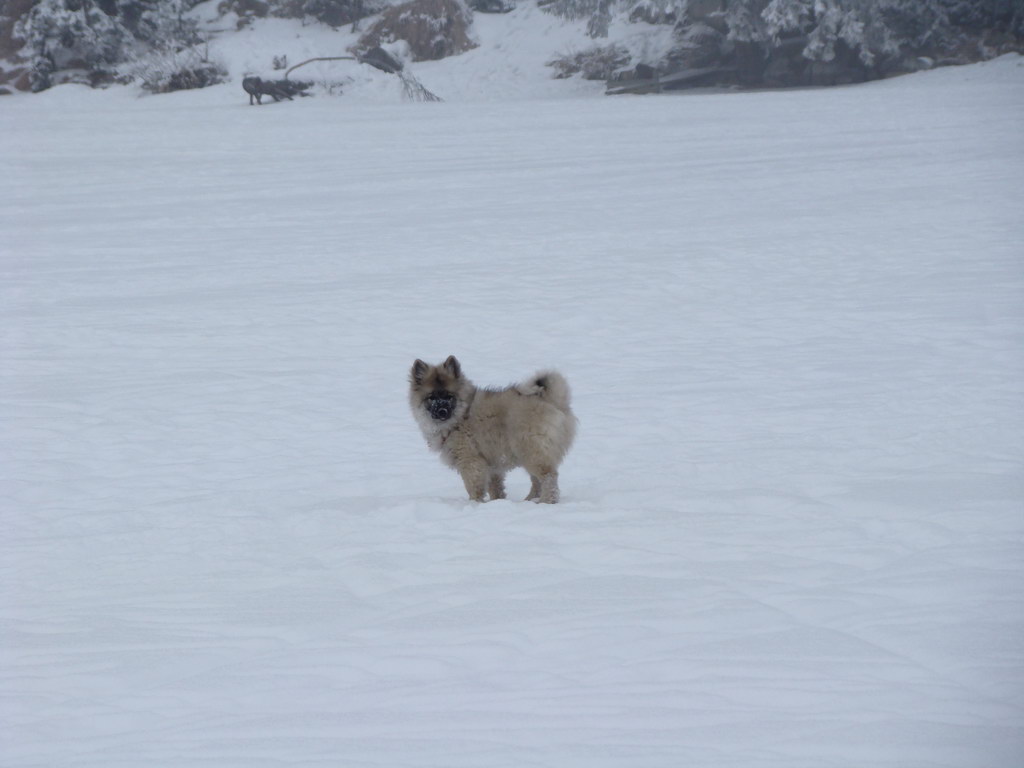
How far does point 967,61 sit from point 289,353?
112 ft

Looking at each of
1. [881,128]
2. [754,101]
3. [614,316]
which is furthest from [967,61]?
[614,316]

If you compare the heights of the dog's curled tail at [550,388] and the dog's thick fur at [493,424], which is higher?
the dog's curled tail at [550,388]

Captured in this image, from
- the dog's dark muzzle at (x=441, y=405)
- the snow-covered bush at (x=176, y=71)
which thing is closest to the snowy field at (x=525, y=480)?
the dog's dark muzzle at (x=441, y=405)

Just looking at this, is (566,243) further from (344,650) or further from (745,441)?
(344,650)

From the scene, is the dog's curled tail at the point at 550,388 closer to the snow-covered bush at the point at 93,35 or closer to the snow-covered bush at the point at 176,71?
the snow-covered bush at the point at 176,71

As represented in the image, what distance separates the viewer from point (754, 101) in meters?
35.0

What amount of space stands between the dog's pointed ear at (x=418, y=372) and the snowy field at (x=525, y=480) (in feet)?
2.65

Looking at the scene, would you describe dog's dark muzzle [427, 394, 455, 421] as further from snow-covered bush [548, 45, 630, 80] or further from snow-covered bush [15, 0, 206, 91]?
snow-covered bush [15, 0, 206, 91]

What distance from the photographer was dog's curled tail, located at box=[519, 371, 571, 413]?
7.17 metres

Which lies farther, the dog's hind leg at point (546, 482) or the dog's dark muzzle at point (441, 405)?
the dog's dark muzzle at point (441, 405)

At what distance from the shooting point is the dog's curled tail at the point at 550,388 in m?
7.17

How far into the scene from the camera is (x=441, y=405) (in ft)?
24.2

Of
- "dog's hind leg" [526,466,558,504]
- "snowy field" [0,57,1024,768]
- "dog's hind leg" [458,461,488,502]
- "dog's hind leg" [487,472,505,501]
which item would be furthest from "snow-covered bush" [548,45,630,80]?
"dog's hind leg" [526,466,558,504]

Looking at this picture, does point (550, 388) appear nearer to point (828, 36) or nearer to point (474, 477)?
point (474, 477)
